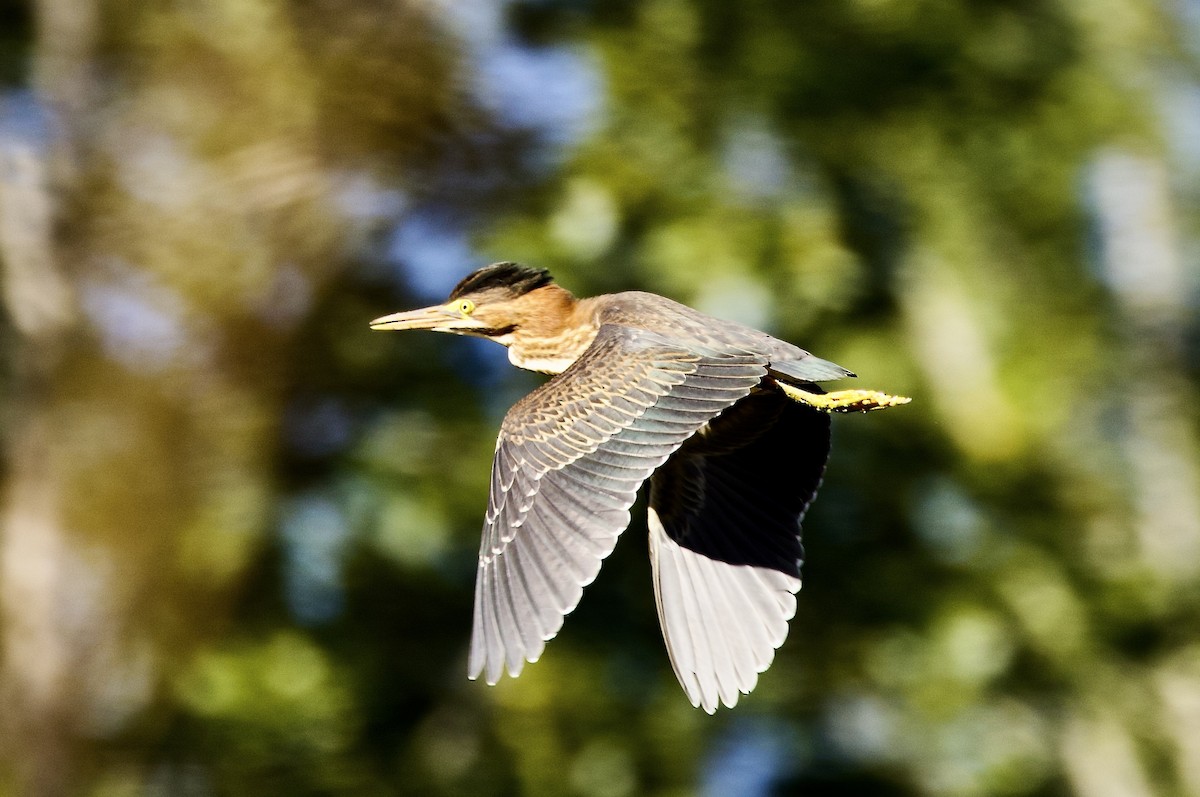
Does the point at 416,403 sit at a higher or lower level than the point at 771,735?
higher

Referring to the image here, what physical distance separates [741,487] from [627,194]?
3.00 meters

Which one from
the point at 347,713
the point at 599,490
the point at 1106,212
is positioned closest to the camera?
the point at 599,490

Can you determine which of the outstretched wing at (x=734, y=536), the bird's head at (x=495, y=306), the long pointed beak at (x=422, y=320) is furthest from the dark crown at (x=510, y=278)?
the outstretched wing at (x=734, y=536)

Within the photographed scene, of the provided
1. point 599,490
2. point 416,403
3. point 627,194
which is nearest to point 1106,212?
point 627,194

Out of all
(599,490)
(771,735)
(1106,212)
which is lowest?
(771,735)

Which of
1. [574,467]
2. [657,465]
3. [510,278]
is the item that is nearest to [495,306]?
[510,278]

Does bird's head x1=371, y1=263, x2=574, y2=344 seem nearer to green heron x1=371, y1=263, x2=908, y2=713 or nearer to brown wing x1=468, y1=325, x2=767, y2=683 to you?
green heron x1=371, y1=263, x2=908, y2=713

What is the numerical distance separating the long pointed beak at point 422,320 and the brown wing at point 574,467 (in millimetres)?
1030

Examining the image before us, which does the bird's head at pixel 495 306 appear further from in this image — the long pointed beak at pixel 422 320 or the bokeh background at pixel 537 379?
the bokeh background at pixel 537 379

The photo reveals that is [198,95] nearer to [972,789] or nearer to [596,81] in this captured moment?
[596,81]

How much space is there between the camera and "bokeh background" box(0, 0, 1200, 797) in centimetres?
819

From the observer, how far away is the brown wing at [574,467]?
14.9 ft

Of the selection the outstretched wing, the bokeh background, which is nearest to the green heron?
the outstretched wing

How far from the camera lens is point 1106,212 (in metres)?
9.39
